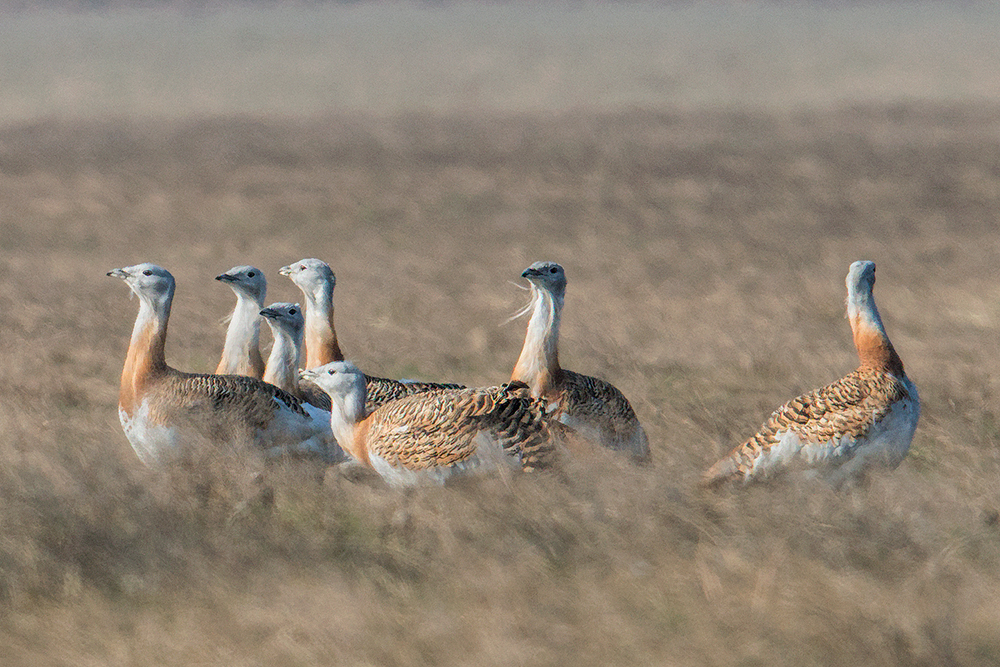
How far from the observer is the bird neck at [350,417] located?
4559 millimetres

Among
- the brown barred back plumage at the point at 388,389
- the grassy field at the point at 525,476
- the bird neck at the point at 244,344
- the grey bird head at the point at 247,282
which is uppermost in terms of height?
the grey bird head at the point at 247,282

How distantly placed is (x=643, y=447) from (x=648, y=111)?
23605mm

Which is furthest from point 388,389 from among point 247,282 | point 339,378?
point 247,282

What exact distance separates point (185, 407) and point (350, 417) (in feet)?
1.72

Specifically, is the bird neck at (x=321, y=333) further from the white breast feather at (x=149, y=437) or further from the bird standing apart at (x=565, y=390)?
the white breast feather at (x=149, y=437)

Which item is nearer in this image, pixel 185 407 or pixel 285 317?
pixel 185 407

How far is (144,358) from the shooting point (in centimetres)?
A: 463

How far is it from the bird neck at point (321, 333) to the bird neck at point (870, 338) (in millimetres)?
1904

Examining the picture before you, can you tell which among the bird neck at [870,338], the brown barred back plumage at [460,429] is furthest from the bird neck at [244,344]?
the bird neck at [870,338]

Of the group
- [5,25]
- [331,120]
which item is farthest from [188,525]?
[5,25]

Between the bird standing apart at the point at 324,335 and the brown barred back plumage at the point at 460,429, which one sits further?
the bird standing apart at the point at 324,335

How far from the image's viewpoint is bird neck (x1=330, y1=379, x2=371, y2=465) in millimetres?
4559

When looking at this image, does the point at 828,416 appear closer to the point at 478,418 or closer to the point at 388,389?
the point at 478,418

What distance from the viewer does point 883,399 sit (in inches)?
171
